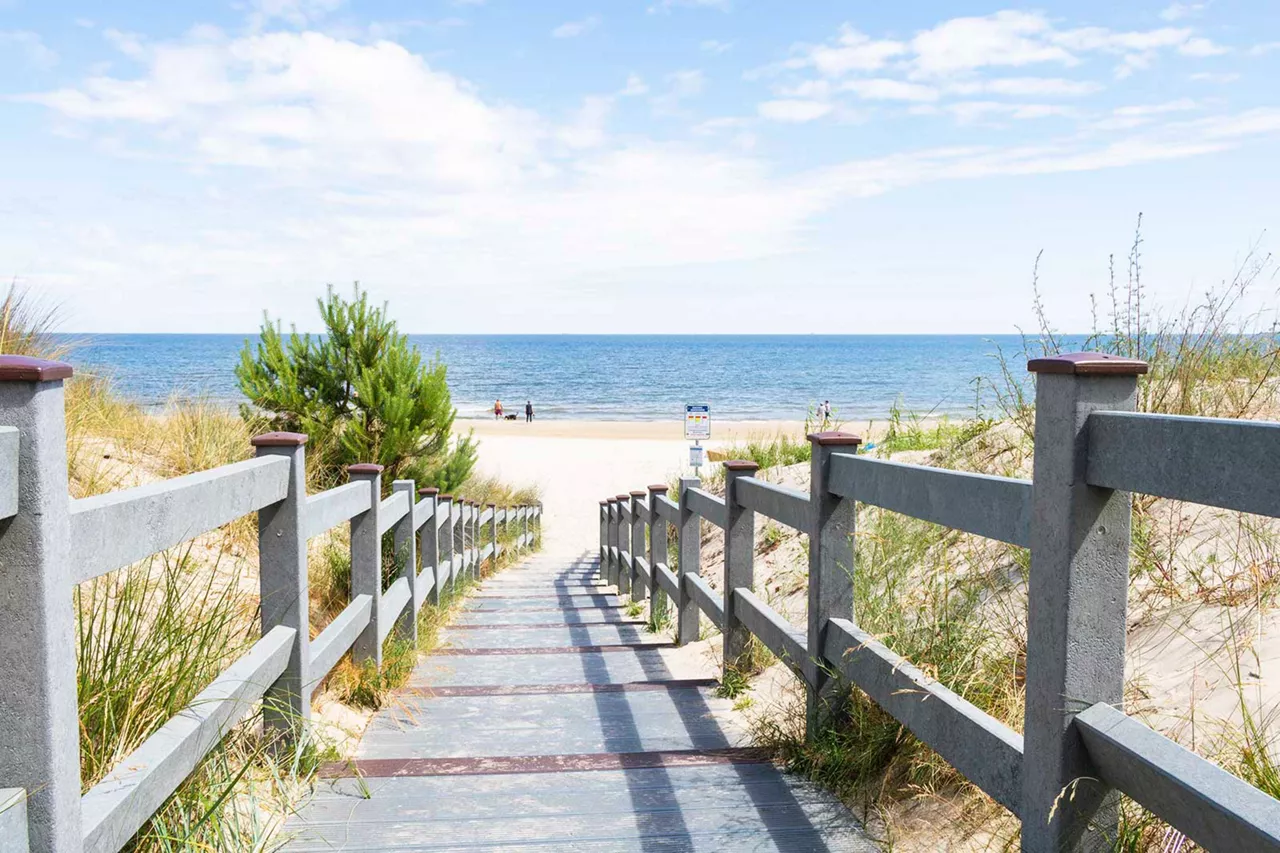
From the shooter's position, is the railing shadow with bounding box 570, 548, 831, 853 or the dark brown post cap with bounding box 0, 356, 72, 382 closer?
the dark brown post cap with bounding box 0, 356, 72, 382

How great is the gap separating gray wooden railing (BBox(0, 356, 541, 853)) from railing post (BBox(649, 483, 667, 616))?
450 centimetres

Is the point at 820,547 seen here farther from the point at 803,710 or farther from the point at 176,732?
the point at 176,732

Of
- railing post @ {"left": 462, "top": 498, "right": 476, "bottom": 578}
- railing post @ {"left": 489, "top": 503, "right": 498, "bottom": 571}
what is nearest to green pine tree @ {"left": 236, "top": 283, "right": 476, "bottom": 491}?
railing post @ {"left": 462, "top": 498, "right": 476, "bottom": 578}

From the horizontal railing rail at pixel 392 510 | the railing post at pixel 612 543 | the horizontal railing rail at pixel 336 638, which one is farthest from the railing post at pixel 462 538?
the horizontal railing rail at pixel 336 638

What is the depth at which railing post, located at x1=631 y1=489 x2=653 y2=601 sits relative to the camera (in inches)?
412

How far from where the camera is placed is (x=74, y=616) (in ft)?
9.34

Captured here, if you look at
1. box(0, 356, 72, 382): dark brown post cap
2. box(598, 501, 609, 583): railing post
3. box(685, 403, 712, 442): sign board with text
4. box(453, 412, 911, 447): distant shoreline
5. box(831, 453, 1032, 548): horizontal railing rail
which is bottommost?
box(453, 412, 911, 447): distant shoreline

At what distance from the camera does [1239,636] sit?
11.9 ft

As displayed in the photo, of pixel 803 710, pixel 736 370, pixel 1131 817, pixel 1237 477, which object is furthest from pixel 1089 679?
pixel 736 370

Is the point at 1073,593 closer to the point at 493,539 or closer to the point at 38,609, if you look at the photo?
the point at 38,609

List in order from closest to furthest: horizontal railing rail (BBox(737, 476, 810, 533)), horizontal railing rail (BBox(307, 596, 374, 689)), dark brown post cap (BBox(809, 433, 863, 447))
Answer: dark brown post cap (BBox(809, 433, 863, 447)), horizontal railing rail (BBox(307, 596, 374, 689)), horizontal railing rail (BBox(737, 476, 810, 533))

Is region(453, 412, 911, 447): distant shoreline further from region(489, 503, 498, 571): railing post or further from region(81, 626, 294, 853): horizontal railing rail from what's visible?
region(81, 626, 294, 853): horizontal railing rail

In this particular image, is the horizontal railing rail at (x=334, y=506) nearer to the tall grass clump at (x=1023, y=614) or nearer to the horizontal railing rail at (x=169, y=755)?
the horizontal railing rail at (x=169, y=755)

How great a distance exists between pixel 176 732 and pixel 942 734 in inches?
83.8
